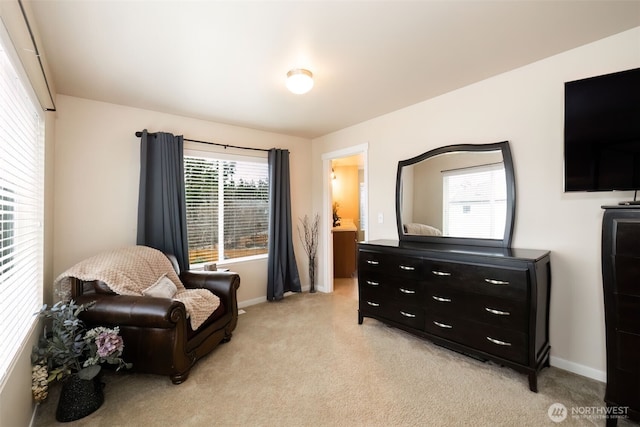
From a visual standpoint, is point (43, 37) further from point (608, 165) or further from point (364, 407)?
point (608, 165)

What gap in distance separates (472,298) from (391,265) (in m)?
0.79

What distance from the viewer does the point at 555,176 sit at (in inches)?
89.7

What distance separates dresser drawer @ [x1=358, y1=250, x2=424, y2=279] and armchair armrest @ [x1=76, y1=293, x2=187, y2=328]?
1816mm

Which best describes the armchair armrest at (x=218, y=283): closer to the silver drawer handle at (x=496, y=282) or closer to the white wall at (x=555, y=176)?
the silver drawer handle at (x=496, y=282)

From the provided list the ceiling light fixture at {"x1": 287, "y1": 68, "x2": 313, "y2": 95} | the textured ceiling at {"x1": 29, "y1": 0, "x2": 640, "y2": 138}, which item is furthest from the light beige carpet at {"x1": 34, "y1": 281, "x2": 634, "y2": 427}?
the textured ceiling at {"x1": 29, "y1": 0, "x2": 640, "y2": 138}

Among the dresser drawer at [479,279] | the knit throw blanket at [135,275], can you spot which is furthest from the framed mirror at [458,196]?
the knit throw blanket at [135,275]

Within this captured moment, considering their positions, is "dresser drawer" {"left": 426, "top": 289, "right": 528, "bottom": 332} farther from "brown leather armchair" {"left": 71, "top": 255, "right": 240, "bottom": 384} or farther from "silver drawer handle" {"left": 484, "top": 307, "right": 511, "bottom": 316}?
"brown leather armchair" {"left": 71, "top": 255, "right": 240, "bottom": 384}

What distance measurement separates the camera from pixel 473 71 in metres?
2.48

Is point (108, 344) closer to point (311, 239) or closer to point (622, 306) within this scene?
point (311, 239)

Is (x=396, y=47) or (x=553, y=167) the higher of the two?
(x=396, y=47)

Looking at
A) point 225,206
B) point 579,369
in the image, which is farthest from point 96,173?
point 579,369

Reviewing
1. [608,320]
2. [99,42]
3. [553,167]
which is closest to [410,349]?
[608,320]

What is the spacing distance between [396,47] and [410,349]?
2.55 meters

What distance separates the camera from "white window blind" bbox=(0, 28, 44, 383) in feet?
4.53
